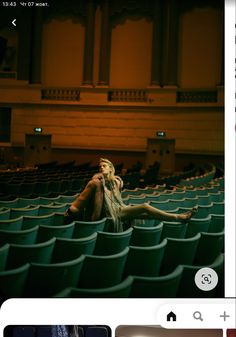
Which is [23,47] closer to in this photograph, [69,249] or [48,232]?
[48,232]

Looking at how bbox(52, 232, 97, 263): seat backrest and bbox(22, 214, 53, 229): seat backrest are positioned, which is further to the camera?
bbox(22, 214, 53, 229): seat backrest

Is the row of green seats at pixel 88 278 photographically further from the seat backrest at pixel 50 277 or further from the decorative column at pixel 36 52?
the decorative column at pixel 36 52

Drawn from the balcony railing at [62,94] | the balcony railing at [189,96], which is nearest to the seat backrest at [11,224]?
the balcony railing at [62,94]

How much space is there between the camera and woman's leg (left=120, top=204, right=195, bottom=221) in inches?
107

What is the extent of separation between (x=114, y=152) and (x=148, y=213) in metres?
2.54

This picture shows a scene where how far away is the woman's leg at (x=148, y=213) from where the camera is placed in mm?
2717

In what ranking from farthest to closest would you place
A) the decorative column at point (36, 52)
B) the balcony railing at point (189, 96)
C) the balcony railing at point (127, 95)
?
the balcony railing at point (189, 96) → the balcony railing at point (127, 95) → the decorative column at point (36, 52)

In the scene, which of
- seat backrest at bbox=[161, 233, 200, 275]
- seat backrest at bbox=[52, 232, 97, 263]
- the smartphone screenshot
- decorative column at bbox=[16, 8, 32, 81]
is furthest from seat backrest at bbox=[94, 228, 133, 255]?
decorative column at bbox=[16, 8, 32, 81]

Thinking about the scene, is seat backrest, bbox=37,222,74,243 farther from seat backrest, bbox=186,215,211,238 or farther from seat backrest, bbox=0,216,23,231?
seat backrest, bbox=186,215,211,238

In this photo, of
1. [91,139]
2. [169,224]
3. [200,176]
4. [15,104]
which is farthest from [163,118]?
[169,224]

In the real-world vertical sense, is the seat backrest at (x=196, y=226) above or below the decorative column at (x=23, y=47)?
below

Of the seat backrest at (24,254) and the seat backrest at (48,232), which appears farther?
the seat backrest at (48,232)

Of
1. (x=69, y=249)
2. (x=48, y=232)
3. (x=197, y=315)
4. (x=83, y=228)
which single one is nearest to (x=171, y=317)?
(x=197, y=315)

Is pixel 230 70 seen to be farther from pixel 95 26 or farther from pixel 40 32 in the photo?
pixel 95 26
